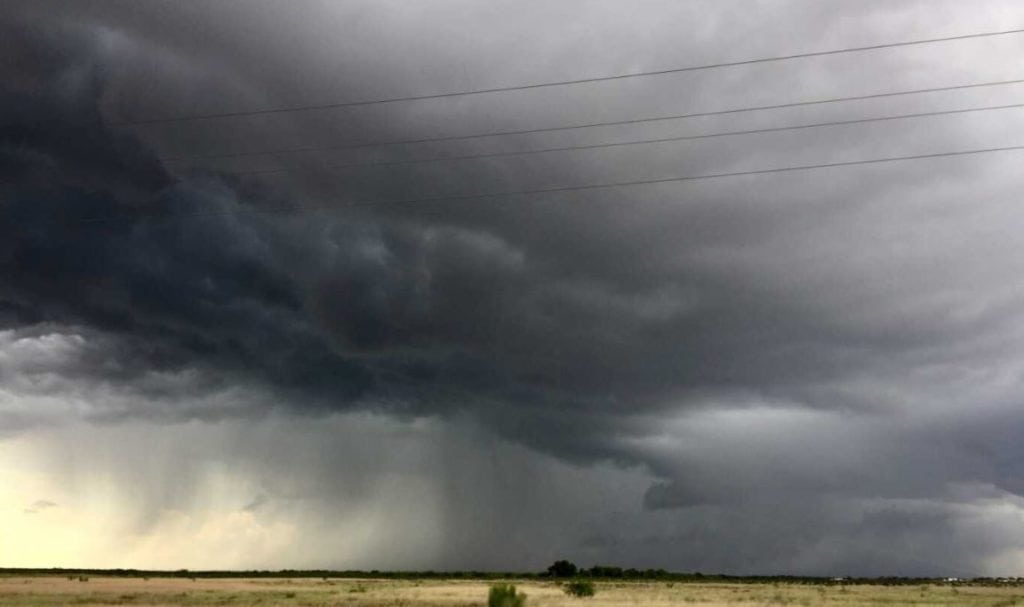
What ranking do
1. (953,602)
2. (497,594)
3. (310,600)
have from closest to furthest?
(497,594) < (310,600) < (953,602)

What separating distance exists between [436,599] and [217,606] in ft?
88.9

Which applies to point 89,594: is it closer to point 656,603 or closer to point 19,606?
point 19,606

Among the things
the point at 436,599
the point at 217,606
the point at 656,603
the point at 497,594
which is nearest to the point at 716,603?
the point at 656,603

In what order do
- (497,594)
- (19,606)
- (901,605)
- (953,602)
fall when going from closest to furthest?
(497,594), (19,606), (901,605), (953,602)

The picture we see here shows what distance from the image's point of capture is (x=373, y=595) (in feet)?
372

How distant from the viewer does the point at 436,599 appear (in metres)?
105

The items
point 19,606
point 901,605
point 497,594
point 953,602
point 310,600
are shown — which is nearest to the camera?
point 497,594

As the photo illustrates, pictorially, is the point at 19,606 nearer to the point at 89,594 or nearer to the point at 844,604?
the point at 89,594

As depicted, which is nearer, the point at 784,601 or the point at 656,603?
the point at 656,603

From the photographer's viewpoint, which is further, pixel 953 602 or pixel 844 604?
pixel 953 602

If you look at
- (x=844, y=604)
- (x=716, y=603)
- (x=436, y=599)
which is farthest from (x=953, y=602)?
(x=436, y=599)

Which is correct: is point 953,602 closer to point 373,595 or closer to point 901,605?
point 901,605

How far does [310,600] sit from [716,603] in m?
46.3

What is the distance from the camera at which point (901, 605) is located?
105000mm
